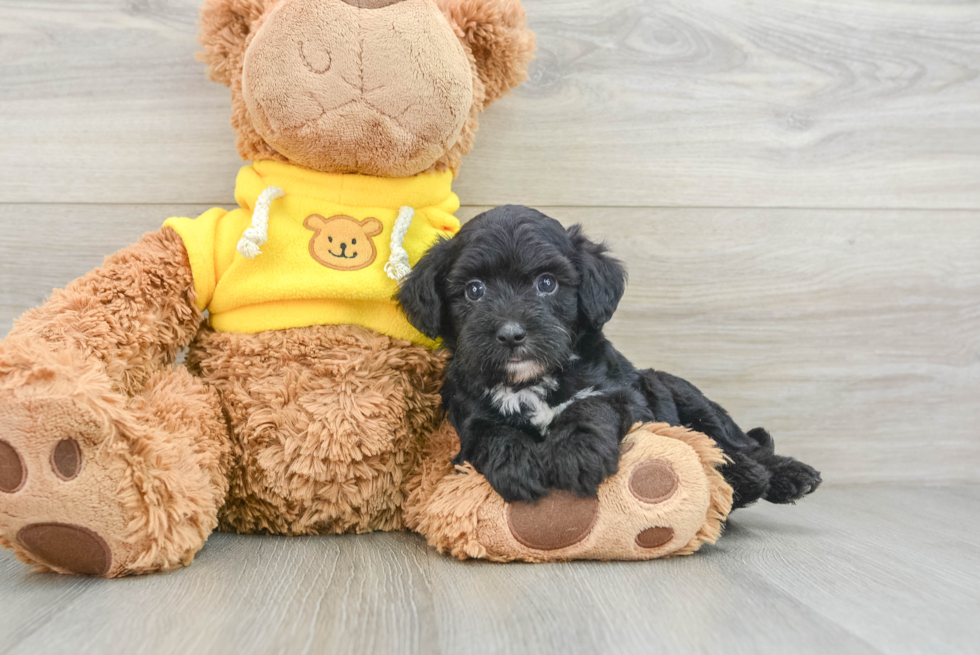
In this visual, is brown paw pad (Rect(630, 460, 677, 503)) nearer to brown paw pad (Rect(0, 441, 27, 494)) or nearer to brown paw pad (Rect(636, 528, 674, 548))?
brown paw pad (Rect(636, 528, 674, 548))

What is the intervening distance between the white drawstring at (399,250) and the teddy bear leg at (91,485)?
19.7 inches

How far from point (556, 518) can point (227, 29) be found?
1167 millimetres

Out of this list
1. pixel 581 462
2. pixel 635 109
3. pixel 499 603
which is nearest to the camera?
pixel 499 603

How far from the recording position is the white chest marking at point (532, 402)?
1328 millimetres

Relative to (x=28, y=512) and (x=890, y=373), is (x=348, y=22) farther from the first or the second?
(x=890, y=373)

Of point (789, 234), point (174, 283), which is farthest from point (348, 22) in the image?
point (789, 234)

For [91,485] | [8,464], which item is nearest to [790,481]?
[91,485]

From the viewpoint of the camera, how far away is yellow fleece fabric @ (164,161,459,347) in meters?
1.44

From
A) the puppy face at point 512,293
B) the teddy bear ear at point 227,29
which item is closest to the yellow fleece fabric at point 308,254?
the puppy face at point 512,293

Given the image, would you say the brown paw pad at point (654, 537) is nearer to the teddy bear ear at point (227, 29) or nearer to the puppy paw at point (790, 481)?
the puppy paw at point (790, 481)

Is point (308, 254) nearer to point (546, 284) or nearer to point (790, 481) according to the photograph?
point (546, 284)

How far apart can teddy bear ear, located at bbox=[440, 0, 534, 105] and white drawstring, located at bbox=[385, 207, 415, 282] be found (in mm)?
343

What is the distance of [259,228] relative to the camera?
1401 millimetres

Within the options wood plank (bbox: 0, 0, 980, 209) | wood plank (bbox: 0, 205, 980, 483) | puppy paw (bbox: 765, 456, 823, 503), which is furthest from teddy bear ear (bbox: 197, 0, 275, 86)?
puppy paw (bbox: 765, 456, 823, 503)
